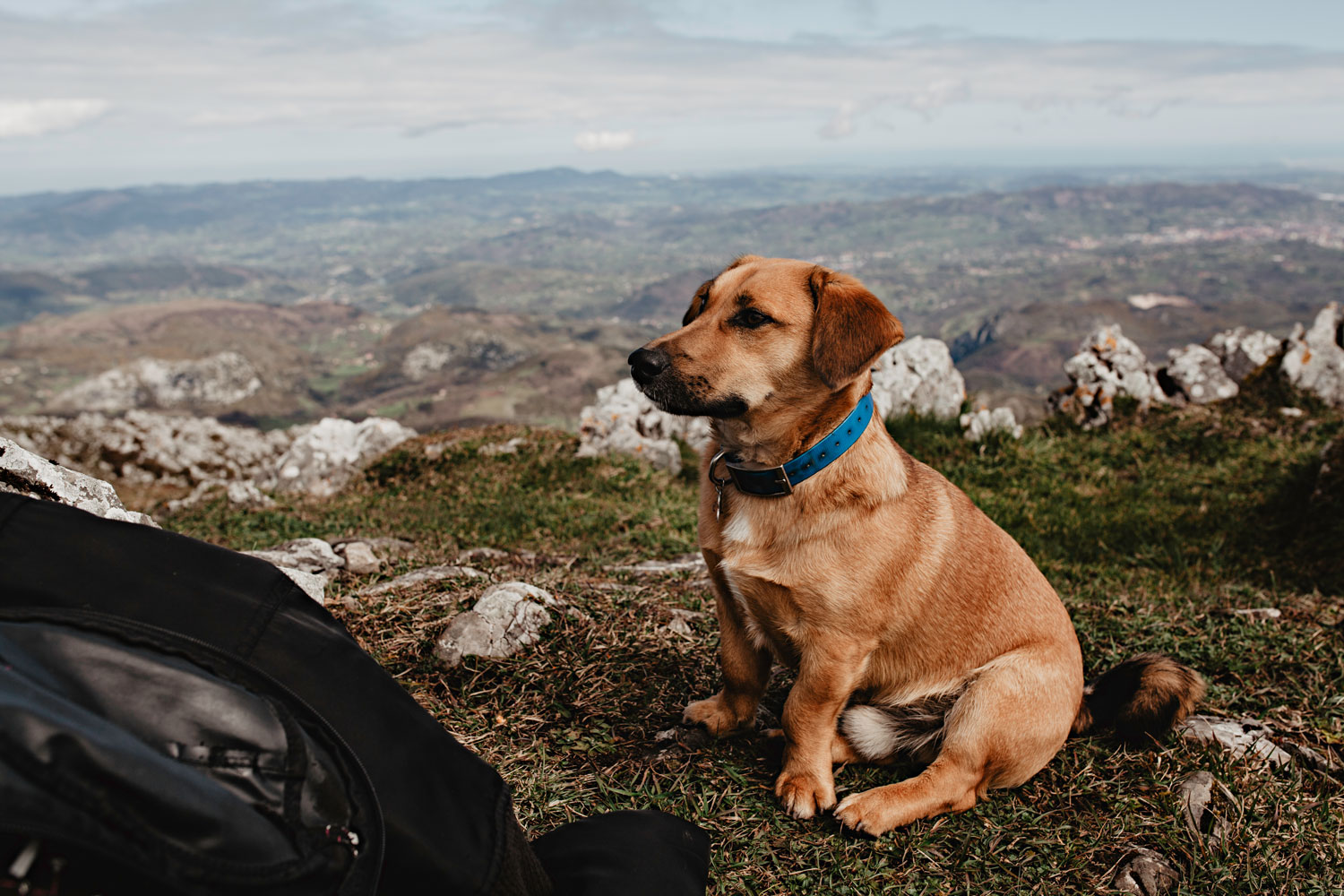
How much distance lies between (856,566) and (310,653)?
8.19ft

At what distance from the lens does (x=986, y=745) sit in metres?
3.62

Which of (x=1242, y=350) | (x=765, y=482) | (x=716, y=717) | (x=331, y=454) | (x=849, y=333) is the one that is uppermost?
Answer: (x=849, y=333)

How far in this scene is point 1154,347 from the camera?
188 metres

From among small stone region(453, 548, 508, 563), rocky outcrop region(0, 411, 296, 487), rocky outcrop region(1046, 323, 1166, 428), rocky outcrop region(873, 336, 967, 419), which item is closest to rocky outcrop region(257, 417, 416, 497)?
rocky outcrop region(0, 411, 296, 487)

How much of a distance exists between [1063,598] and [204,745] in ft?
20.8

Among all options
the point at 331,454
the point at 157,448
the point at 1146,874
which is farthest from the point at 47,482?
the point at 157,448

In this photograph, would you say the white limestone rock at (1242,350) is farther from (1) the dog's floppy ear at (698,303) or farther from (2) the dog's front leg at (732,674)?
(2) the dog's front leg at (732,674)

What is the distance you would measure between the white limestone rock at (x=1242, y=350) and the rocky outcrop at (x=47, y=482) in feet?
51.7

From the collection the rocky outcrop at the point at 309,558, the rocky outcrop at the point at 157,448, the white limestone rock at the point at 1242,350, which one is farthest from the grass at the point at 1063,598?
the rocky outcrop at the point at 157,448

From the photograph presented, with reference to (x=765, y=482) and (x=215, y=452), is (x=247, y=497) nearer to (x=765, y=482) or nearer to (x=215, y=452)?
(x=765, y=482)

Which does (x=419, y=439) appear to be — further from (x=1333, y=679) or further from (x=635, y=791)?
(x=1333, y=679)

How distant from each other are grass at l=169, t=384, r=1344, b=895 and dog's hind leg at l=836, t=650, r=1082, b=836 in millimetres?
99

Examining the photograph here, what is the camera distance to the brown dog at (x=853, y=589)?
11.6ft

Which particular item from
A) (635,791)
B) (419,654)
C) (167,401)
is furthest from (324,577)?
(167,401)
